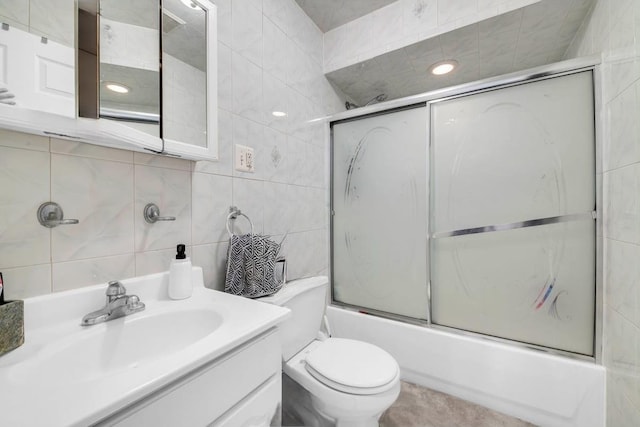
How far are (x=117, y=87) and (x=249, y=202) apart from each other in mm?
645

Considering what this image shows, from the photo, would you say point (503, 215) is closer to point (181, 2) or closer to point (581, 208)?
point (581, 208)

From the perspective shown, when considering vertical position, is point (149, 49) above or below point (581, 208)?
above

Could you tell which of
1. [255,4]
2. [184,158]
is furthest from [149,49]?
[255,4]

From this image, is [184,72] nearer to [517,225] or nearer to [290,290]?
[290,290]

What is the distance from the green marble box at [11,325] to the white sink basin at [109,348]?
2 centimetres

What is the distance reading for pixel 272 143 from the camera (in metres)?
1.39

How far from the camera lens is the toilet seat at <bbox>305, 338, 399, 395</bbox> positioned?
3.21 feet

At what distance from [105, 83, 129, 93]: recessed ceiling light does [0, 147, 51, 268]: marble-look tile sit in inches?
9.6

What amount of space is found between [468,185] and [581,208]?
1.59 ft

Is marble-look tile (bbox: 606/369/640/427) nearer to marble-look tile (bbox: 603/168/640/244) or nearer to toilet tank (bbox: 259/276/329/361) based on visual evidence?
Result: marble-look tile (bbox: 603/168/640/244)

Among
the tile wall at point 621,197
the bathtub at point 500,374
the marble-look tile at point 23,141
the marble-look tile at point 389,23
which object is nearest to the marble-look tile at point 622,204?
the tile wall at point 621,197

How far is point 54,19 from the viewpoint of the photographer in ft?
2.13

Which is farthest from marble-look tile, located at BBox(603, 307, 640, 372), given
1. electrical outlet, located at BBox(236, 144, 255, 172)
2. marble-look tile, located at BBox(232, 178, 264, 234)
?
electrical outlet, located at BBox(236, 144, 255, 172)

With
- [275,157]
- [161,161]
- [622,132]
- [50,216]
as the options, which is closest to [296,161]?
[275,157]
